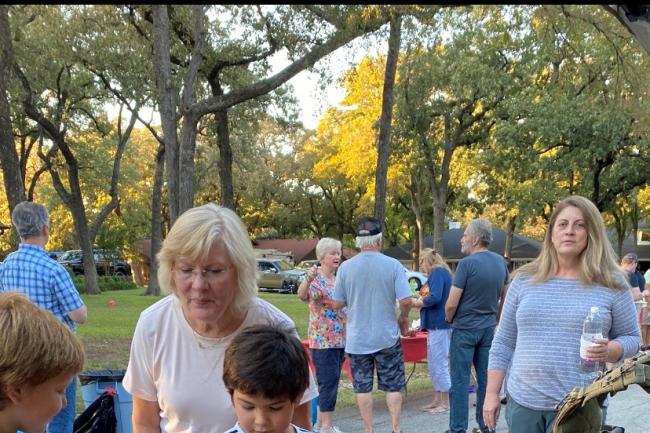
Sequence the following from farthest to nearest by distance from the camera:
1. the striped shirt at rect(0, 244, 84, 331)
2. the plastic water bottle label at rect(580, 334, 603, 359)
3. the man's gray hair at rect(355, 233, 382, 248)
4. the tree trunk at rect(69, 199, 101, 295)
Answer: the tree trunk at rect(69, 199, 101, 295), the man's gray hair at rect(355, 233, 382, 248), the striped shirt at rect(0, 244, 84, 331), the plastic water bottle label at rect(580, 334, 603, 359)

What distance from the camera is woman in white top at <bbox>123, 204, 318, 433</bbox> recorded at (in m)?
2.28

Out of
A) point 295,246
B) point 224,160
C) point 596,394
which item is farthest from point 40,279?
point 295,246

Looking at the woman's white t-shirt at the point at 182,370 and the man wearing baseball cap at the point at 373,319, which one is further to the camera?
the man wearing baseball cap at the point at 373,319

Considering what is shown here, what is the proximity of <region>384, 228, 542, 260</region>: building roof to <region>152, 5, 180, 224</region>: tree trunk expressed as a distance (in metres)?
26.2

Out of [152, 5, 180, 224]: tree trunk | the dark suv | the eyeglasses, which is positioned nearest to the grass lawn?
the eyeglasses

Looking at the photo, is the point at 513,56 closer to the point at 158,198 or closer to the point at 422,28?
the point at 422,28

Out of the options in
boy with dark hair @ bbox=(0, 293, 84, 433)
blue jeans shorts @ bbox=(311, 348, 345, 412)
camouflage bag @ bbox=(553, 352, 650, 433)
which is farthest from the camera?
blue jeans shorts @ bbox=(311, 348, 345, 412)

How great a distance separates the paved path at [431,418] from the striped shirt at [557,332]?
3.68m

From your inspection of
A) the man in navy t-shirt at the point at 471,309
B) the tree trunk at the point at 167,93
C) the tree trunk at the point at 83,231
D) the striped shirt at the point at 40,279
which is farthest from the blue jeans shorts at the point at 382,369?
the tree trunk at the point at 83,231

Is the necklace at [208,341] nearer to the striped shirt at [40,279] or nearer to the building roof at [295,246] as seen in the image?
the striped shirt at [40,279]

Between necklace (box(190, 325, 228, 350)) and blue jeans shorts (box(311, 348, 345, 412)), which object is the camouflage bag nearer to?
necklace (box(190, 325, 228, 350))

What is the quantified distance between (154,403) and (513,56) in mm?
22819

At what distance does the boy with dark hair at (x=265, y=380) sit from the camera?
194 centimetres

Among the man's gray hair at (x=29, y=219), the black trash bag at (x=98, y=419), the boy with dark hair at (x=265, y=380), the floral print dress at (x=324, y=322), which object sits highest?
the man's gray hair at (x=29, y=219)
